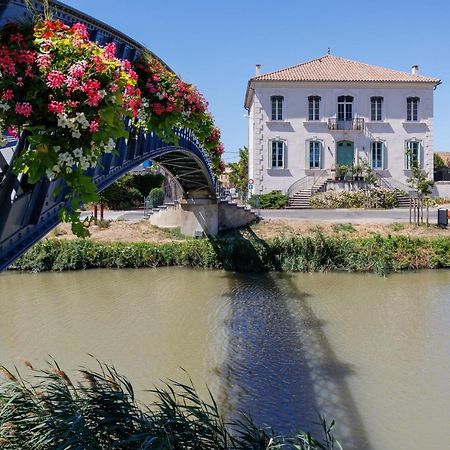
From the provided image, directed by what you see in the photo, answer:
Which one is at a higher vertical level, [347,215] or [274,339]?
[347,215]

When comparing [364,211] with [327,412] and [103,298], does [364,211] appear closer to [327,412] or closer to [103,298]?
[103,298]

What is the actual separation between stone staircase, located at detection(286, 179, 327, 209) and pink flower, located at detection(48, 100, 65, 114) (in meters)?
29.5

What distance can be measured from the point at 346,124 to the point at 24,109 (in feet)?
106

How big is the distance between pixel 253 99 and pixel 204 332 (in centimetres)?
2459

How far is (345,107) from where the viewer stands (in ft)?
115

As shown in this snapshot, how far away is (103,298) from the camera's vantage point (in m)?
17.1

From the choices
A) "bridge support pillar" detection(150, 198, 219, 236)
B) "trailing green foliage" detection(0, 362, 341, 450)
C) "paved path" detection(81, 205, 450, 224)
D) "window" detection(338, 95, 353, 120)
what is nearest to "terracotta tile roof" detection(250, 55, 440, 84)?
"window" detection(338, 95, 353, 120)

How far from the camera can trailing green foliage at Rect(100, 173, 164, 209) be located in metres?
36.4

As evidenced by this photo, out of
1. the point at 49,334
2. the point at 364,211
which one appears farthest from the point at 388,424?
the point at 364,211

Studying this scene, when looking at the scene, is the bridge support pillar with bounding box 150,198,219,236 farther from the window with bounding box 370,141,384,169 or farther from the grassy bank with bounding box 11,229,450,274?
the window with bounding box 370,141,384,169

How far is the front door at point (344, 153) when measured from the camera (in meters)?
35.1

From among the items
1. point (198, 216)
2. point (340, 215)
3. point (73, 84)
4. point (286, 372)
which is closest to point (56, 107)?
point (73, 84)

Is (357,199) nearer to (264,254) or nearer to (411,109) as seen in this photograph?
(411,109)

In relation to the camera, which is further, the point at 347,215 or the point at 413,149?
the point at 413,149
